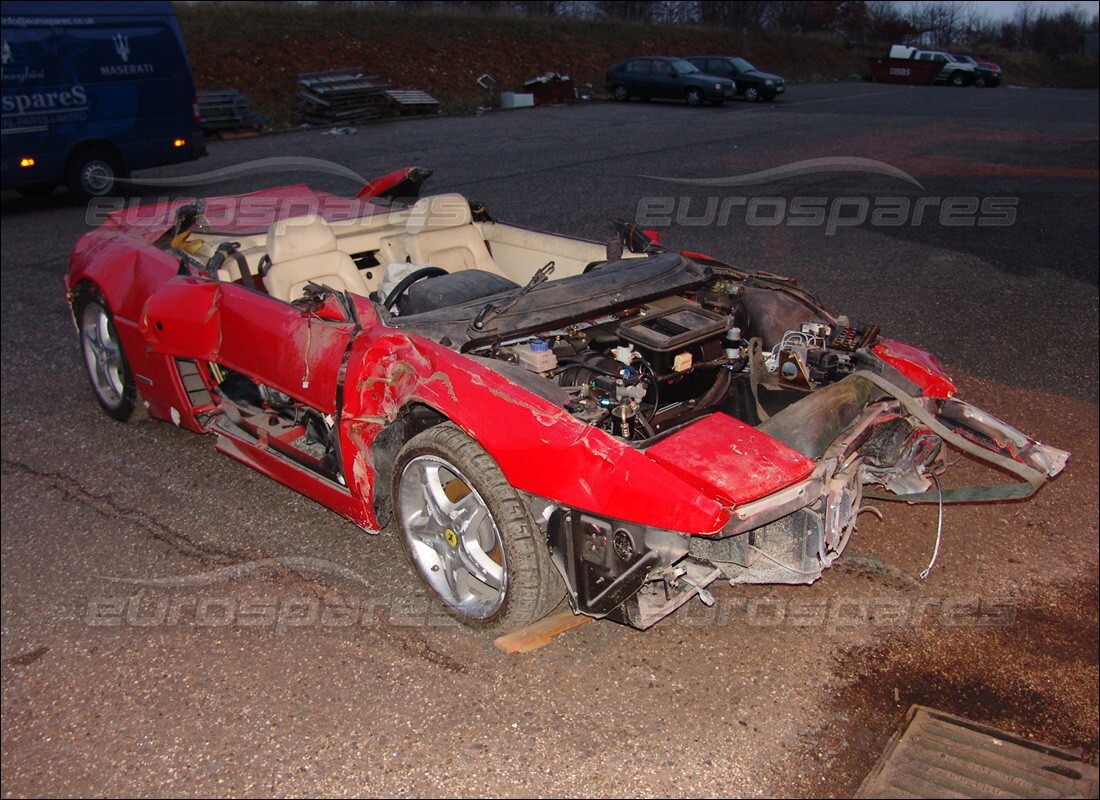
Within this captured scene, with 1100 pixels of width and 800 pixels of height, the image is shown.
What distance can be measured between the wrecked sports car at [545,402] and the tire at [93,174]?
339 inches

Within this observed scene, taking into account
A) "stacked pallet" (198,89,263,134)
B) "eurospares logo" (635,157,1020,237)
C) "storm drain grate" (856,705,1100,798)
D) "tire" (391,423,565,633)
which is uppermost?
"stacked pallet" (198,89,263,134)

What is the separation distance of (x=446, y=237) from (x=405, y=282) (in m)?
0.91

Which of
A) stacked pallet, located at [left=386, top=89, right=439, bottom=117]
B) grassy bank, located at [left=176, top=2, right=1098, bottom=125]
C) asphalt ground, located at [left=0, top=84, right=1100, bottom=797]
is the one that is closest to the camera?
asphalt ground, located at [left=0, top=84, right=1100, bottom=797]

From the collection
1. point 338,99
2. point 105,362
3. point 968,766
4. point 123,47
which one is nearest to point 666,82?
point 338,99

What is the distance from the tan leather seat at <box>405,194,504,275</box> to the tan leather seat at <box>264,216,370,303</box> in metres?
0.53

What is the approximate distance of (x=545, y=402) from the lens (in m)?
3.37

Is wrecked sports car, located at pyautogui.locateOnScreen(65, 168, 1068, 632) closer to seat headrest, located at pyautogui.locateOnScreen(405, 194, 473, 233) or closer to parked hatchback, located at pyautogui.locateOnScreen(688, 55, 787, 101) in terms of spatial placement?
seat headrest, located at pyautogui.locateOnScreen(405, 194, 473, 233)

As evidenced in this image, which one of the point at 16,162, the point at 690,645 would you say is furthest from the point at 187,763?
the point at 16,162

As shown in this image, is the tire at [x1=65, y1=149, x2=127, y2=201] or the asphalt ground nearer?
the asphalt ground

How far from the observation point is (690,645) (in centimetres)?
370

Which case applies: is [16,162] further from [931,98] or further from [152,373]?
[931,98]

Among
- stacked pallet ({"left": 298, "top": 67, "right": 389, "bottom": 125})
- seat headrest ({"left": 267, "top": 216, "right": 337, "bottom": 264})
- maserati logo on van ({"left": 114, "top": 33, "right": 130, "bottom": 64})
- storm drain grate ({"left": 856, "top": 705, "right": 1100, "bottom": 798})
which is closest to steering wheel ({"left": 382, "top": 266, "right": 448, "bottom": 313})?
seat headrest ({"left": 267, "top": 216, "right": 337, "bottom": 264})

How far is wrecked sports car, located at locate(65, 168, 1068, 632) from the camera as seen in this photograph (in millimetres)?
3248

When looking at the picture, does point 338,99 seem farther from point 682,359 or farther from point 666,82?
point 682,359
